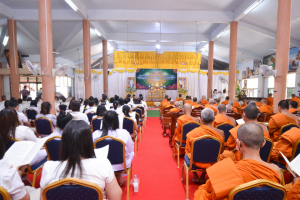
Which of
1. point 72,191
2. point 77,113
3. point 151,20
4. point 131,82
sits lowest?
point 72,191

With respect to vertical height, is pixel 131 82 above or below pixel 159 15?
below

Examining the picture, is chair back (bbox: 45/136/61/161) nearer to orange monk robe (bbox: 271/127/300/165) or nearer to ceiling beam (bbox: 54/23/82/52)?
orange monk robe (bbox: 271/127/300/165)

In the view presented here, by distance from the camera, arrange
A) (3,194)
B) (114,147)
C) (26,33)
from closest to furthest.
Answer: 1. (3,194)
2. (114,147)
3. (26,33)

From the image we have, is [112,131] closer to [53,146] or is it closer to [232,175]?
[53,146]

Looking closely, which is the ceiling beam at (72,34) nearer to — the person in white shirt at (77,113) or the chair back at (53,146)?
the person in white shirt at (77,113)

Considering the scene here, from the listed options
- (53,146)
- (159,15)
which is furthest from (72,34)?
(53,146)

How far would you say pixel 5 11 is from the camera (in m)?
8.19

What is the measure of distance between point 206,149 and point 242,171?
107cm

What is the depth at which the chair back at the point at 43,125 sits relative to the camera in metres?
3.63

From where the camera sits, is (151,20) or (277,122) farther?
(151,20)

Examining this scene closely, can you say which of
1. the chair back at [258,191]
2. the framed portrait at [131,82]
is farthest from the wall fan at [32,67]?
the framed portrait at [131,82]

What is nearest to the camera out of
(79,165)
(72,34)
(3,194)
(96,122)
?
(3,194)

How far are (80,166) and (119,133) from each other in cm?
114

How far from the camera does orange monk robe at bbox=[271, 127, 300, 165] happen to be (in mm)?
2177
